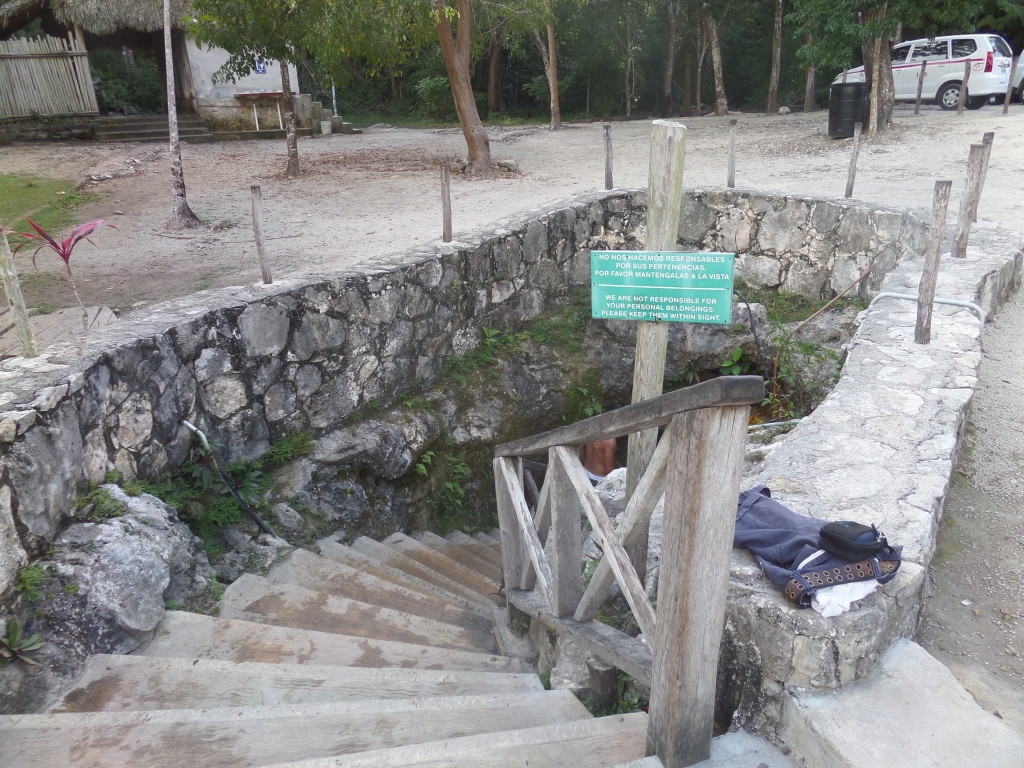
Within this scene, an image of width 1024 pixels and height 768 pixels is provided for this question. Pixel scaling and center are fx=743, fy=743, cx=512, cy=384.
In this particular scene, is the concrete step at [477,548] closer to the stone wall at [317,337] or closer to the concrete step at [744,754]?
the stone wall at [317,337]

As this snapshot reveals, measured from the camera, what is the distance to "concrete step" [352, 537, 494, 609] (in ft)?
15.1

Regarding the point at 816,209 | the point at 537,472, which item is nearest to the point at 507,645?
the point at 537,472

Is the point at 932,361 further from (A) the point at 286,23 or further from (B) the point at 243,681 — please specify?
(A) the point at 286,23

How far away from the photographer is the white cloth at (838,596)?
6.48ft

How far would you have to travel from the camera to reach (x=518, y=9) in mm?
12016

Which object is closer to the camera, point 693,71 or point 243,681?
point 243,681

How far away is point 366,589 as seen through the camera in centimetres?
418

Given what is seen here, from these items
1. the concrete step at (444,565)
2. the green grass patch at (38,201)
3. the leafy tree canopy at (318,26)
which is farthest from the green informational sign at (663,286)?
the leafy tree canopy at (318,26)

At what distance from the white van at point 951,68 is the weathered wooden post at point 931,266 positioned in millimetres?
10610

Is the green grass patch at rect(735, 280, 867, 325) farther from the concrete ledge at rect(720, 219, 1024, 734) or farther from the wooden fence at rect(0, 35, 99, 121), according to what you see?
the wooden fence at rect(0, 35, 99, 121)

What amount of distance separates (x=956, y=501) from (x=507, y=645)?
7.29ft

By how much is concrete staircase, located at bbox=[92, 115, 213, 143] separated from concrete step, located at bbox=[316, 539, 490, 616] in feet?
41.9

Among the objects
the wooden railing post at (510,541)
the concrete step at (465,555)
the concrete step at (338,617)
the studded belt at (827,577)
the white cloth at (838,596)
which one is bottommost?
the concrete step at (465,555)

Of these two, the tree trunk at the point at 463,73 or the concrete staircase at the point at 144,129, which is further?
the concrete staircase at the point at 144,129
